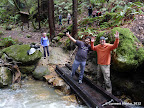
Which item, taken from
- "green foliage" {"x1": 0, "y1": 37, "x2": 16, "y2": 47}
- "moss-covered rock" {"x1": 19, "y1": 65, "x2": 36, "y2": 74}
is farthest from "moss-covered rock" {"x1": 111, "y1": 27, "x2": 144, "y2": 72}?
"green foliage" {"x1": 0, "y1": 37, "x2": 16, "y2": 47}

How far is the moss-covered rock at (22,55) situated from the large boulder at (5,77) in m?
0.83

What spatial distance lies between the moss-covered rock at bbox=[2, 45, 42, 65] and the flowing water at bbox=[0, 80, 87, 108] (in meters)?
1.47

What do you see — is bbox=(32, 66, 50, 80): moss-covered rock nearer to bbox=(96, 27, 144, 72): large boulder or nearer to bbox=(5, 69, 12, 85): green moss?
bbox=(5, 69, 12, 85): green moss

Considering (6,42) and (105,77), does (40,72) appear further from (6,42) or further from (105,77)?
(6,42)

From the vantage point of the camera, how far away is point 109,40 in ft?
17.5

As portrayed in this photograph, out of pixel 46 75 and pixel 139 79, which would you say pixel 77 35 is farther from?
pixel 139 79

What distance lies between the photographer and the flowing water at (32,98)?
4.48 metres

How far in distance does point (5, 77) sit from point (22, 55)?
154cm

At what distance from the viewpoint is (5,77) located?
5883 mm

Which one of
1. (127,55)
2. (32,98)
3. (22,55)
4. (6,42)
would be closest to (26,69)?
(22,55)

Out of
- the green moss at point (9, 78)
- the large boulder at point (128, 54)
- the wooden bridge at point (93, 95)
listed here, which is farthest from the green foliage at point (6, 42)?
the large boulder at point (128, 54)

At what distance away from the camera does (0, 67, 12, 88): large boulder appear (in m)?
5.64

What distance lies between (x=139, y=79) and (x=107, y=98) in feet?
5.32

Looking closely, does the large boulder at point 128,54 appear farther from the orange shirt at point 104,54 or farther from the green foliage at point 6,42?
the green foliage at point 6,42
